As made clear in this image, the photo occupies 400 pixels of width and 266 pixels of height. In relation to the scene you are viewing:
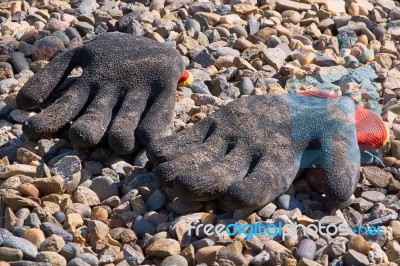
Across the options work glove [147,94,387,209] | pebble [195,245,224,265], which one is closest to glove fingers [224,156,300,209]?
work glove [147,94,387,209]

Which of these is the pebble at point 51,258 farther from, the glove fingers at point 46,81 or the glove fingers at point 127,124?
the glove fingers at point 46,81

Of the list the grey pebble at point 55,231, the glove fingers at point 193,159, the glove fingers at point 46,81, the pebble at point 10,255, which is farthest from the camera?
the glove fingers at point 46,81

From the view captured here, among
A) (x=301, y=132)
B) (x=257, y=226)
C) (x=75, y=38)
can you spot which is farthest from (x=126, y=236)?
(x=75, y=38)

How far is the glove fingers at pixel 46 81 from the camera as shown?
260cm

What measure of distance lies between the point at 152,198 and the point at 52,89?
54cm

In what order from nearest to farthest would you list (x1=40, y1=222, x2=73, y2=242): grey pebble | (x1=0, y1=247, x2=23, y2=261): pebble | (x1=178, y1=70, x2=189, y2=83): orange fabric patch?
(x1=0, y1=247, x2=23, y2=261): pebble
(x1=40, y1=222, x2=73, y2=242): grey pebble
(x1=178, y1=70, x2=189, y2=83): orange fabric patch

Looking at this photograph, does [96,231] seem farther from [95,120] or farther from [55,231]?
[95,120]

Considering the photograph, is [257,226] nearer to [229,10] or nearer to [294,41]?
[294,41]

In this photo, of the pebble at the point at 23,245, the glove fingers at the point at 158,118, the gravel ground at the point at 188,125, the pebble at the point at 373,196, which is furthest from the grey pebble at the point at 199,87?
the pebble at the point at 23,245

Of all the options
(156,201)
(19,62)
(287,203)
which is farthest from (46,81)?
(287,203)

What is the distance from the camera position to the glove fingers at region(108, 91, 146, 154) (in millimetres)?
2410

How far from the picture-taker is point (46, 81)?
2619mm

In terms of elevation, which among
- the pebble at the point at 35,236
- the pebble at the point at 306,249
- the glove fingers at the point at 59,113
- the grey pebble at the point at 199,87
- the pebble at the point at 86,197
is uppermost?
the glove fingers at the point at 59,113

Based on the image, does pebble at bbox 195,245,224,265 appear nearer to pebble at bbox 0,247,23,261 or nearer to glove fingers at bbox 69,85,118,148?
pebble at bbox 0,247,23,261
